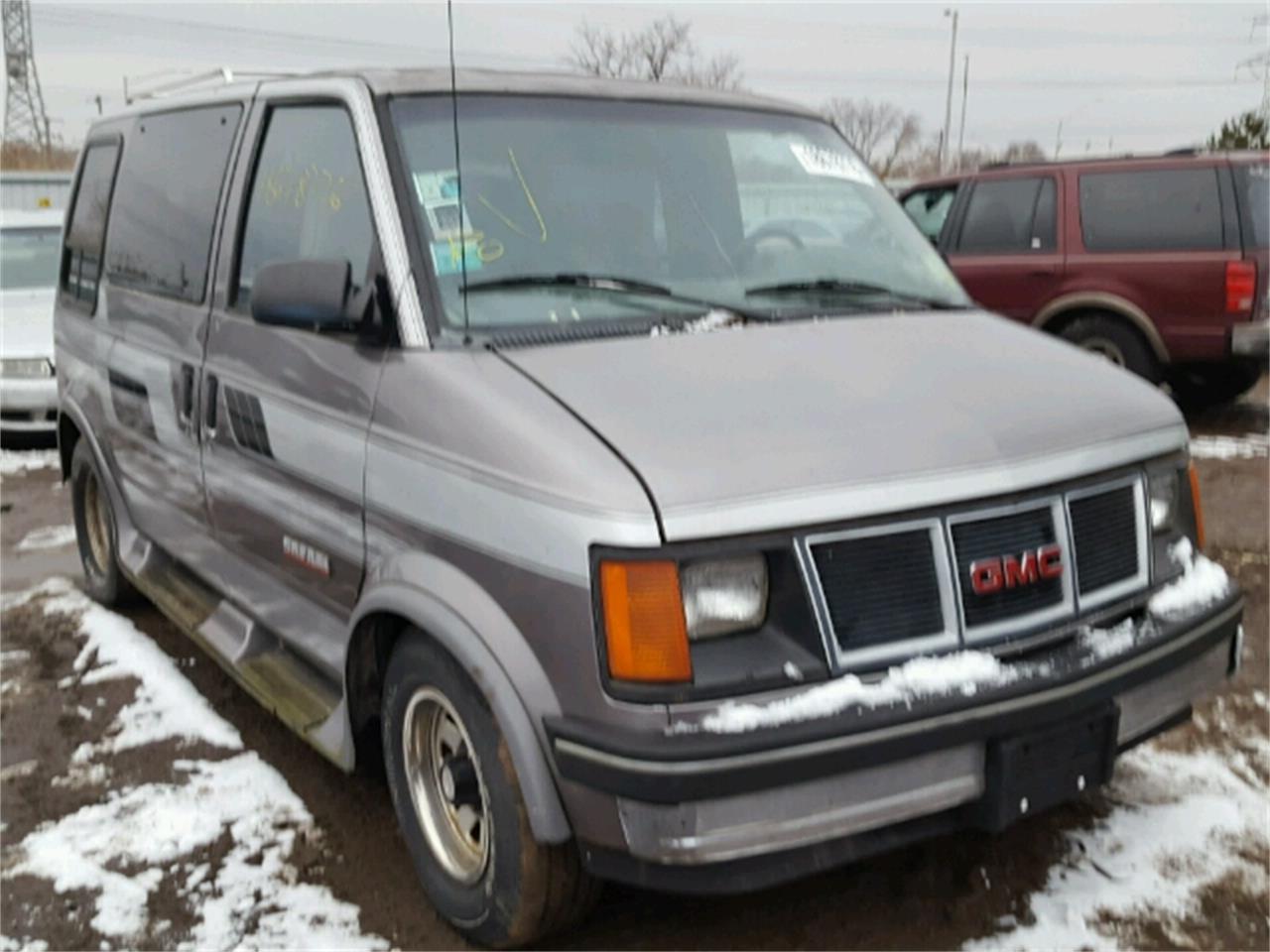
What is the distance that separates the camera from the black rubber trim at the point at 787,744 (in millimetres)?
2246

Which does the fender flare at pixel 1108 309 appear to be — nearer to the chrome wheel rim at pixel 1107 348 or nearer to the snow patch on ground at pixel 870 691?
the chrome wheel rim at pixel 1107 348

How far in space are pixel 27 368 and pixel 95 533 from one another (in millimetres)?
3664

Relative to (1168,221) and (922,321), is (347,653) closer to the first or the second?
(922,321)

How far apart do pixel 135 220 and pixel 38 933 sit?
2.79 m

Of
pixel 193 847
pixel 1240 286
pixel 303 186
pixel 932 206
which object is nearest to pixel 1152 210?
pixel 1240 286

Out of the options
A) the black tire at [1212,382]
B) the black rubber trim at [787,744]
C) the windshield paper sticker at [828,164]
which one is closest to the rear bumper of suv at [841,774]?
the black rubber trim at [787,744]

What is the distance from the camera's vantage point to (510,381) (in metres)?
2.63

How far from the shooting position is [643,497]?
2.30m

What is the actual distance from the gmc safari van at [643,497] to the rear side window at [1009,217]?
5.78 metres

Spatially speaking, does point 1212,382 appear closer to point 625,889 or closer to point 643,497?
point 625,889

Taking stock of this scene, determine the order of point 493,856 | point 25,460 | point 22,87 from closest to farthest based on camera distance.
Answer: point 493,856, point 25,460, point 22,87

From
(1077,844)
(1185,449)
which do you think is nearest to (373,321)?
(1185,449)

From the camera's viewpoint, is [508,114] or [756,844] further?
[508,114]

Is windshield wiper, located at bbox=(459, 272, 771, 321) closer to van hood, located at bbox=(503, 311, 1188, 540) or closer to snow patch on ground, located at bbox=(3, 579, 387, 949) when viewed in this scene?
van hood, located at bbox=(503, 311, 1188, 540)
